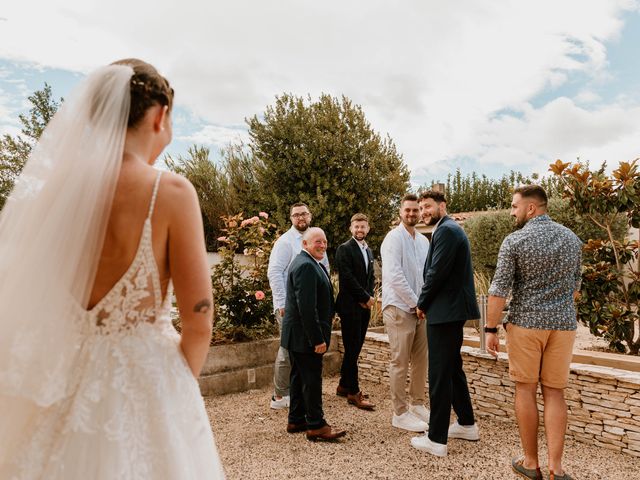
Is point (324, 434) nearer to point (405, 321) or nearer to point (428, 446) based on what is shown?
point (428, 446)

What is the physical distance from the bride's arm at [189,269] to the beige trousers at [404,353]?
3310mm

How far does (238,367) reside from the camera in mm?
5898

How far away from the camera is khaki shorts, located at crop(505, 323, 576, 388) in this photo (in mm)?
3320

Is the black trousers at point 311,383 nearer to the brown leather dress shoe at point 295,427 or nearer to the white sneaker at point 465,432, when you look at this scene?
the brown leather dress shoe at point 295,427

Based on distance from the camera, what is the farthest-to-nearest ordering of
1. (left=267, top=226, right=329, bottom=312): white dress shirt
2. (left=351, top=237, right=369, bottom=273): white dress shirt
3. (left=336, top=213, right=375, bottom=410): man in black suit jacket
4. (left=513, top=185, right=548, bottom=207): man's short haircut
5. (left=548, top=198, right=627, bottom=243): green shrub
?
(left=548, top=198, right=627, bottom=243): green shrub
(left=351, top=237, right=369, bottom=273): white dress shirt
(left=336, top=213, right=375, bottom=410): man in black suit jacket
(left=267, top=226, right=329, bottom=312): white dress shirt
(left=513, top=185, right=548, bottom=207): man's short haircut

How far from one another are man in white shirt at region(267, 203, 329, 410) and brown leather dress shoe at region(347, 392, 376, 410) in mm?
718

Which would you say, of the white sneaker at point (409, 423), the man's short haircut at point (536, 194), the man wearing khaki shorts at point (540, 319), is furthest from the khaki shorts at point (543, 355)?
the white sneaker at point (409, 423)

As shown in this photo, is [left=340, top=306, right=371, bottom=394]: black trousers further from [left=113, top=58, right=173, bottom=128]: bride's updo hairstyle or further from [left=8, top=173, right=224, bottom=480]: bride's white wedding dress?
[left=113, top=58, right=173, bottom=128]: bride's updo hairstyle

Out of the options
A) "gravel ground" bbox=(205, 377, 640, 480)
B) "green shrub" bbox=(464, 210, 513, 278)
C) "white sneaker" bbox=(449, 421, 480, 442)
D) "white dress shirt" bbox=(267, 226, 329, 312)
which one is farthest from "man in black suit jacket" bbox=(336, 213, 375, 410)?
"green shrub" bbox=(464, 210, 513, 278)

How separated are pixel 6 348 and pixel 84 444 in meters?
0.39

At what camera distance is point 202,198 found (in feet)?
55.4

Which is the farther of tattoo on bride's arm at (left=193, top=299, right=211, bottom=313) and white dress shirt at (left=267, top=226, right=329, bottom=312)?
white dress shirt at (left=267, top=226, right=329, bottom=312)

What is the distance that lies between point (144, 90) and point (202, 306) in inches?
28.7

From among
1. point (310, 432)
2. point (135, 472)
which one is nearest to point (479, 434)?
point (310, 432)
